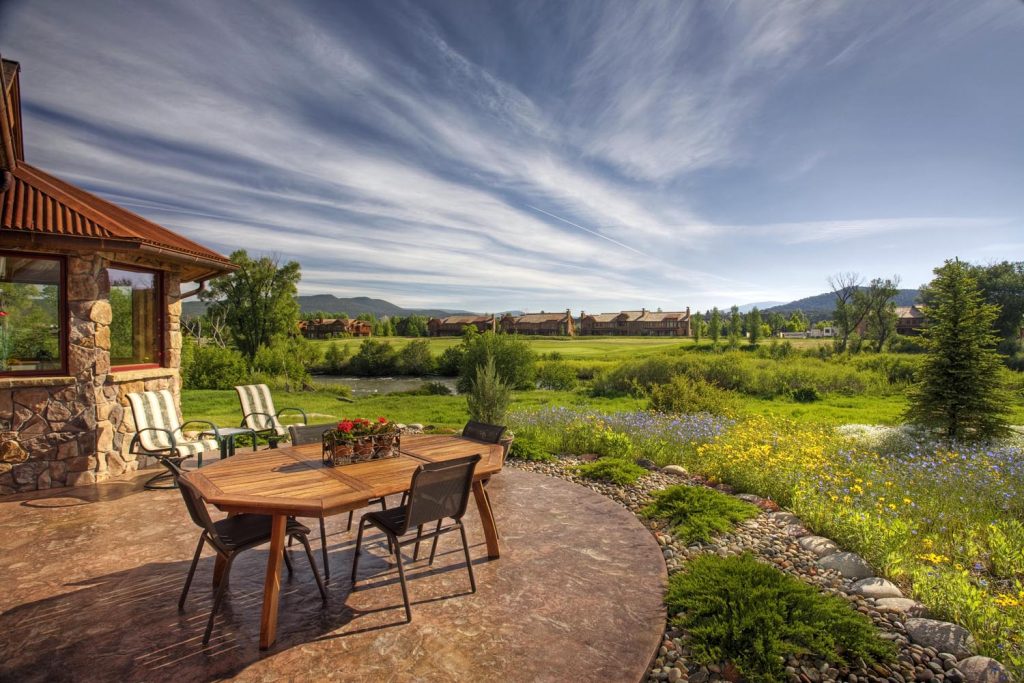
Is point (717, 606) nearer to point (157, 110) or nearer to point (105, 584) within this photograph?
point (105, 584)

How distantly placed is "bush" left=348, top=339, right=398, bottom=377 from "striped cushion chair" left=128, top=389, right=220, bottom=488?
79.0ft

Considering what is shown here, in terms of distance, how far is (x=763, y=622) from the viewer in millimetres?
2572

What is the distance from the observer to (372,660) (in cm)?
244

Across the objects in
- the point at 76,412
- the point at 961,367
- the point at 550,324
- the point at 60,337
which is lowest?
the point at 76,412

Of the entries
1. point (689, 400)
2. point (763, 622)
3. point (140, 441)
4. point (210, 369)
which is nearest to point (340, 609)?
point (763, 622)

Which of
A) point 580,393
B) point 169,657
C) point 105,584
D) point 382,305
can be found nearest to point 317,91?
point 105,584

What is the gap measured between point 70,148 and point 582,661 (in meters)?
9.10

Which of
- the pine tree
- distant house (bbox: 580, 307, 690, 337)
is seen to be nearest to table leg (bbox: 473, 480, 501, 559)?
the pine tree

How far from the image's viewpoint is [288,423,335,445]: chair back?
4.17 metres

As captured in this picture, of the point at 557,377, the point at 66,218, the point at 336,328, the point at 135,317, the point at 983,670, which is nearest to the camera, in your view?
the point at 983,670

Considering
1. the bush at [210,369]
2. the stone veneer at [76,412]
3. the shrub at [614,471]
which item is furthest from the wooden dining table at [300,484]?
the bush at [210,369]

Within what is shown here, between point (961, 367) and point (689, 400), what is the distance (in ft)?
14.1

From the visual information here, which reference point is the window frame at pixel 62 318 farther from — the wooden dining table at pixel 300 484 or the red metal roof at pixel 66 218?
the wooden dining table at pixel 300 484

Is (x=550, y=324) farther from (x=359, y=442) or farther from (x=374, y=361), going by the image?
(x=359, y=442)
